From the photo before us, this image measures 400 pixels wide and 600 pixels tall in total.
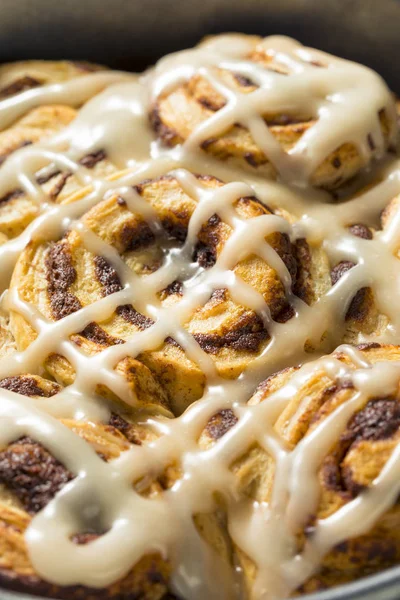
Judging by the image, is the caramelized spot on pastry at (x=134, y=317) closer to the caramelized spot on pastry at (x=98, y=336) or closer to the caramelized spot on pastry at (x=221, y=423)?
the caramelized spot on pastry at (x=98, y=336)

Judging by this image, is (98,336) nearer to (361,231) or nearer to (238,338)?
(238,338)

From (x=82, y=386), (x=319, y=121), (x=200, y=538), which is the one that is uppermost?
(x=319, y=121)

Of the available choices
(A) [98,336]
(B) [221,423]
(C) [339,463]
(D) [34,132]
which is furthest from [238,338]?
(D) [34,132]

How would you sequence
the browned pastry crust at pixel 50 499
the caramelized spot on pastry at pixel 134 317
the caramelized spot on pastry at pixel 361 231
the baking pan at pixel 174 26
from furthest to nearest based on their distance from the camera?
the baking pan at pixel 174 26, the caramelized spot on pastry at pixel 361 231, the caramelized spot on pastry at pixel 134 317, the browned pastry crust at pixel 50 499

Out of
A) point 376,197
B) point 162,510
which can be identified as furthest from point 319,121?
point 162,510

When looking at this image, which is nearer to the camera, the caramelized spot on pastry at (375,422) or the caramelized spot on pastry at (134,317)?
the caramelized spot on pastry at (375,422)

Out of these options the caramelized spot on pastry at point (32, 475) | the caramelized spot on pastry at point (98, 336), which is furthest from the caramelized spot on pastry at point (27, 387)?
the caramelized spot on pastry at point (32, 475)

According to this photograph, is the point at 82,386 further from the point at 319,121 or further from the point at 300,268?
the point at 319,121

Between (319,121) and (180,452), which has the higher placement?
(319,121)
